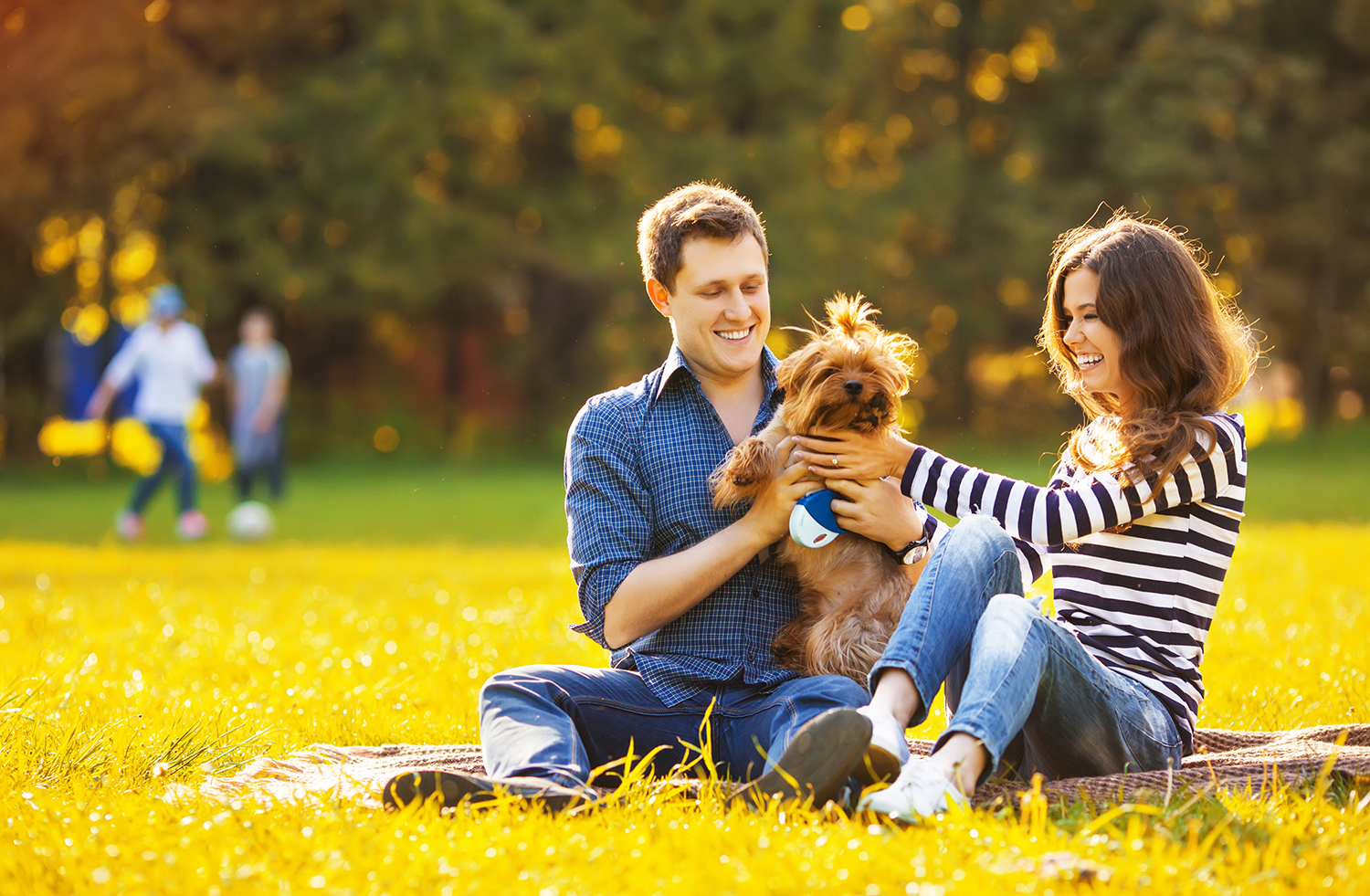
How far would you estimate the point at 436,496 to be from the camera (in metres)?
18.7

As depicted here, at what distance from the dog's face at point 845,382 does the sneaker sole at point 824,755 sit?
1.15 metres

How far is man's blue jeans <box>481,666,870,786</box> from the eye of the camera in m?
3.41

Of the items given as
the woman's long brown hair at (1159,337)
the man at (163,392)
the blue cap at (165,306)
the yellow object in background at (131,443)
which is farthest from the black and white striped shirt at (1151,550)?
the yellow object in background at (131,443)

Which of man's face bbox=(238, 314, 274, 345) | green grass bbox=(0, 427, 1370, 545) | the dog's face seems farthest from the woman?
man's face bbox=(238, 314, 274, 345)

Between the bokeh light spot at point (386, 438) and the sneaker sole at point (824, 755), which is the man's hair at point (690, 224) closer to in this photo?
the sneaker sole at point (824, 755)

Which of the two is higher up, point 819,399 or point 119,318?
point 119,318

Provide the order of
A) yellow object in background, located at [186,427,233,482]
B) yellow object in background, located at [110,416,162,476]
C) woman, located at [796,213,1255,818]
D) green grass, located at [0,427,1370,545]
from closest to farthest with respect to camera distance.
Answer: woman, located at [796,213,1255,818], green grass, located at [0,427,1370,545], yellow object in background, located at [186,427,233,482], yellow object in background, located at [110,416,162,476]

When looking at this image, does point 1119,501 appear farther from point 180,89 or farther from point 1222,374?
point 180,89

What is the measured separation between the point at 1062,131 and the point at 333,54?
16.1 meters

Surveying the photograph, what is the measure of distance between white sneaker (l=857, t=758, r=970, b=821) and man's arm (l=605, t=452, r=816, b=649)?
2.65 ft

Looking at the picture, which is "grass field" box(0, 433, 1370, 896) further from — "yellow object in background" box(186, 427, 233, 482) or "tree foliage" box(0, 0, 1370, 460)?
"yellow object in background" box(186, 427, 233, 482)

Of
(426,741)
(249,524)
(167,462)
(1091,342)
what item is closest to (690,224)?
(1091,342)

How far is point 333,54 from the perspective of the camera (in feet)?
83.7

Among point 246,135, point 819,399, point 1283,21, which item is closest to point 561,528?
point 819,399
